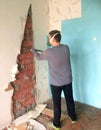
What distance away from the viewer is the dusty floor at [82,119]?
2365mm

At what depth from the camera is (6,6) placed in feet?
7.47

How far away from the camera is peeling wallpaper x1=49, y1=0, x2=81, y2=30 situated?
107 inches

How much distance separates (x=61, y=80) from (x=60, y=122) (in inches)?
24.1

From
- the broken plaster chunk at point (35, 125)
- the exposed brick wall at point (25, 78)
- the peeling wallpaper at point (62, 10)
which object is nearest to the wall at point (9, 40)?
the exposed brick wall at point (25, 78)

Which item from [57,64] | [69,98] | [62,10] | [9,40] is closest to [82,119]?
[69,98]

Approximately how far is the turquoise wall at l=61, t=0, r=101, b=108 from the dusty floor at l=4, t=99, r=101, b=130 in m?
0.14

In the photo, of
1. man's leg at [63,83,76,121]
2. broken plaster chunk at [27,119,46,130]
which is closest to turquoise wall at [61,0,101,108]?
man's leg at [63,83,76,121]

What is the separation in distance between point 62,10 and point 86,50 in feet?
2.29

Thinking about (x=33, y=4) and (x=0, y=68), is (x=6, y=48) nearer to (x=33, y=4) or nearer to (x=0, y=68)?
(x=0, y=68)

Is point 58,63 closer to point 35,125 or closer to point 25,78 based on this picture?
point 25,78

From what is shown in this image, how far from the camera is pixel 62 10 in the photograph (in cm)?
289

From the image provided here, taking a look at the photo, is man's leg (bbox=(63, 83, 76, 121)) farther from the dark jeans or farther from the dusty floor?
the dusty floor

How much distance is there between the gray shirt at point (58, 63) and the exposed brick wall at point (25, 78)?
0.45 m

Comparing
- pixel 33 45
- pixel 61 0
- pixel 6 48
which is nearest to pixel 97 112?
pixel 33 45
